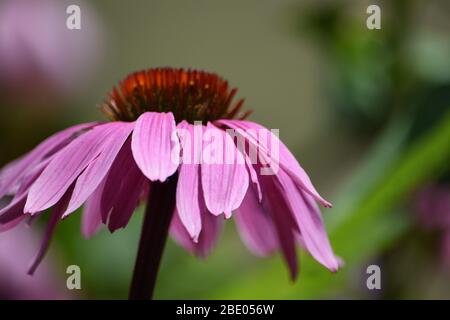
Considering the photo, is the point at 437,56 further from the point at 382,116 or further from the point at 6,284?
the point at 6,284

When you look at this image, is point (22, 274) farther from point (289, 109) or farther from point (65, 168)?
point (289, 109)

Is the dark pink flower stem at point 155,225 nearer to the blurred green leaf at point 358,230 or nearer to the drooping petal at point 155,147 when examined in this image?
the drooping petal at point 155,147

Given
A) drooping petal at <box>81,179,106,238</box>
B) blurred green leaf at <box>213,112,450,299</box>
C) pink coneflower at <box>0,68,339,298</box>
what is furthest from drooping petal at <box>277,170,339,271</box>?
blurred green leaf at <box>213,112,450,299</box>

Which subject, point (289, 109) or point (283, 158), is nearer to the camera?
point (283, 158)

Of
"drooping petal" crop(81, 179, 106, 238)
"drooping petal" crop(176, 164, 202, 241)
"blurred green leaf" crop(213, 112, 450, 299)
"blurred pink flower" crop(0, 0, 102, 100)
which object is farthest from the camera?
"blurred pink flower" crop(0, 0, 102, 100)

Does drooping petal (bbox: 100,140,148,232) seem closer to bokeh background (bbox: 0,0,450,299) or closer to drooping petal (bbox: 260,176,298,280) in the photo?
drooping petal (bbox: 260,176,298,280)

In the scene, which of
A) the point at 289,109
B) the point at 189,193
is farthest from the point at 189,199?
the point at 289,109
